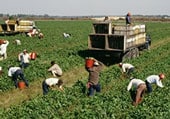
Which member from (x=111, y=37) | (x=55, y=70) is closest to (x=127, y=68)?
(x=55, y=70)

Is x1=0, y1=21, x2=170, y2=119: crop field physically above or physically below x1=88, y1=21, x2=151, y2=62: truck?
below

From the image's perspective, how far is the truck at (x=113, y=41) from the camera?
75.2 ft

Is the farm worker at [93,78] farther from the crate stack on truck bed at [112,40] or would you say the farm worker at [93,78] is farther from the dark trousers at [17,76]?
the crate stack on truck bed at [112,40]

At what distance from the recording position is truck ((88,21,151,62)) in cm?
2291

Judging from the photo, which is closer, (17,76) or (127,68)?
(17,76)

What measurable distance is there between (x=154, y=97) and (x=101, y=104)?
2.42 metres

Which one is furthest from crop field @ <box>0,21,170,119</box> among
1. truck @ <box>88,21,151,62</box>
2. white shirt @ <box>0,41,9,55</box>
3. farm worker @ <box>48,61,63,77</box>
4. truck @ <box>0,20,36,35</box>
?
truck @ <box>0,20,36,35</box>

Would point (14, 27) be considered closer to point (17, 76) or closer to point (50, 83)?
point (17, 76)

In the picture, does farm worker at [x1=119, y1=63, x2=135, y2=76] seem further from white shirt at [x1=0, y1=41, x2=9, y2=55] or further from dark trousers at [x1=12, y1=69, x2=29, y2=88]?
white shirt at [x1=0, y1=41, x2=9, y2=55]

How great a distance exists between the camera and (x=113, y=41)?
2305 cm

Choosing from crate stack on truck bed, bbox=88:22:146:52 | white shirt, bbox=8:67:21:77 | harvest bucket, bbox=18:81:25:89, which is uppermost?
crate stack on truck bed, bbox=88:22:146:52

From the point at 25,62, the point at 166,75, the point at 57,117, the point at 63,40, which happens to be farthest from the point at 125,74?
the point at 63,40

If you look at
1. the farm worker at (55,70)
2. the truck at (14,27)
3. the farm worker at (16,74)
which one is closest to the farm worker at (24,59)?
the farm worker at (16,74)

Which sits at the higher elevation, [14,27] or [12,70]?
[14,27]
